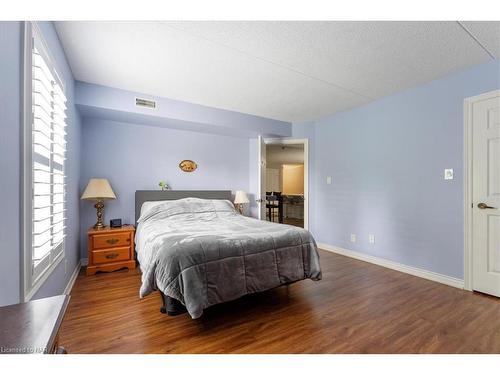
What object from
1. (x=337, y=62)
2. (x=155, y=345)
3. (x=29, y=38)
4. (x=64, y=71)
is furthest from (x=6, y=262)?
(x=337, y=62)

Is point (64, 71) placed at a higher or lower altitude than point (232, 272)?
higher

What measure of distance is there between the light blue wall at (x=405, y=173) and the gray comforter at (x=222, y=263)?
1566mm

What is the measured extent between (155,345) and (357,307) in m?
1.69

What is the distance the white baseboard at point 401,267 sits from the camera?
258 cm

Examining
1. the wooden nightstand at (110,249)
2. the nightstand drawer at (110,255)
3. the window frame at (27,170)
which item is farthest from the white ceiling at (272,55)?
the nightstand drawer at (110,255)

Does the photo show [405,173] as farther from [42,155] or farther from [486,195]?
[42,155]

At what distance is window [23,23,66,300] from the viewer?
125 centimetres

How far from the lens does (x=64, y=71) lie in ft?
7.25

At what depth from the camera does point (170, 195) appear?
12.2 ft

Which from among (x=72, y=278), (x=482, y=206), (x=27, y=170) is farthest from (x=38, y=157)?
(x=482, y=206)

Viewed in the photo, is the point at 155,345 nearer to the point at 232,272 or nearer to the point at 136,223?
the point at 232,272

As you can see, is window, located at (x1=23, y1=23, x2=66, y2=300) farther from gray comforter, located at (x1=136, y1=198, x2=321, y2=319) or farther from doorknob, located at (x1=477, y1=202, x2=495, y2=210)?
doorknob, located at (x1=477, y1=202, x2=495, y2=210)

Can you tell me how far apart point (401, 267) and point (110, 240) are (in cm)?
381

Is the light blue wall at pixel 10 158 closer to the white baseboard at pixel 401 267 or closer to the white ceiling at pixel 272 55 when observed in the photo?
the white ceiling at pixel 272 55
